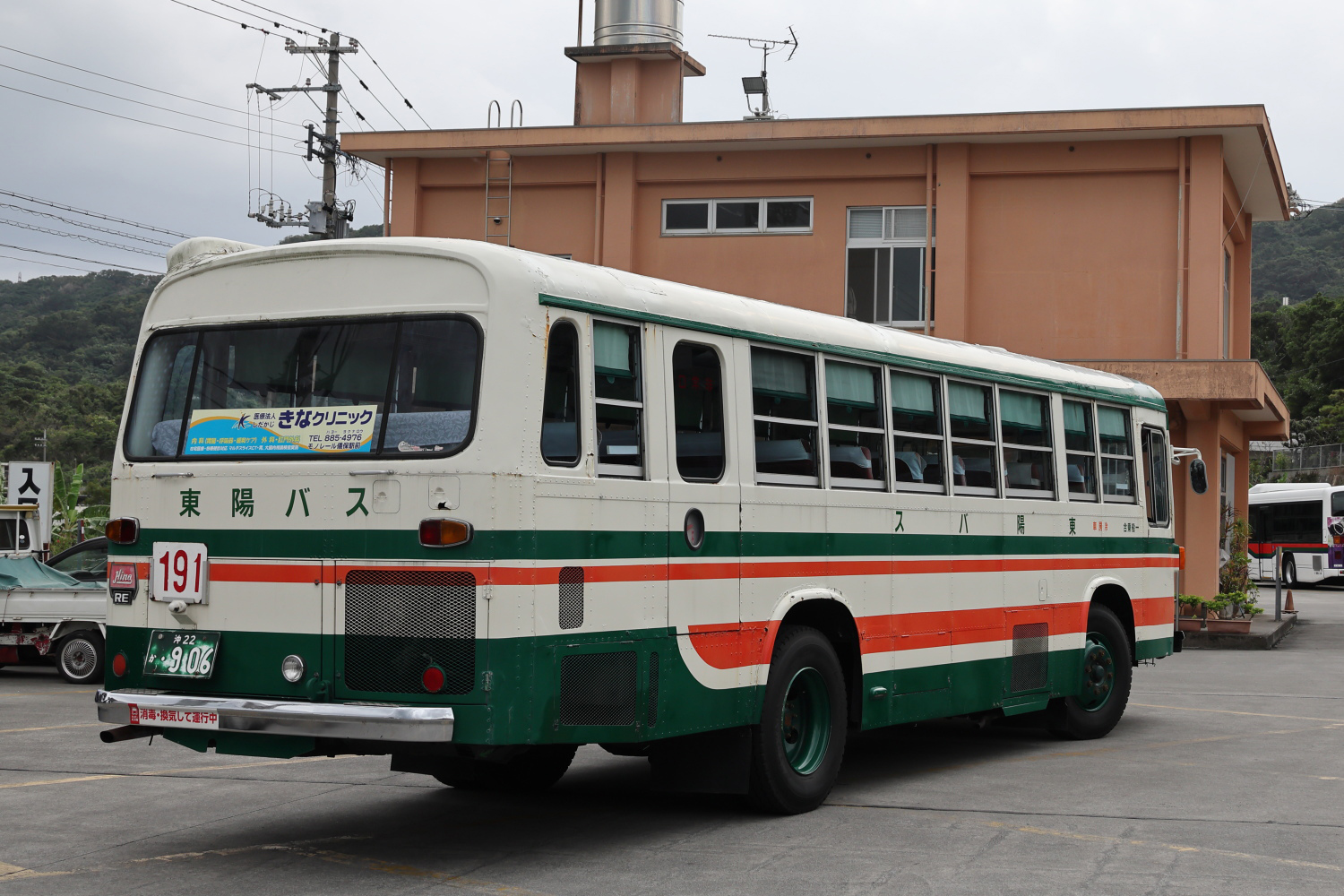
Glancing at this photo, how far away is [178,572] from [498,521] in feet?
6.17

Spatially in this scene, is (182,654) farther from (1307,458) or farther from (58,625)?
(1307,458)

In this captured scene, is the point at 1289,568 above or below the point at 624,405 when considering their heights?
below

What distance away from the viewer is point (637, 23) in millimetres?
28188

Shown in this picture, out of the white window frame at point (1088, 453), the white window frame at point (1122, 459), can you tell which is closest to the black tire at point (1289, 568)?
the white window frame at point (1122, 459)

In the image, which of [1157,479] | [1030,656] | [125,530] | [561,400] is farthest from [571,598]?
[1157,479]

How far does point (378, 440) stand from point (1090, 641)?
7.38 m

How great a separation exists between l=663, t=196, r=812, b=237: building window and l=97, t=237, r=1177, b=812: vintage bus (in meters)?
15.9

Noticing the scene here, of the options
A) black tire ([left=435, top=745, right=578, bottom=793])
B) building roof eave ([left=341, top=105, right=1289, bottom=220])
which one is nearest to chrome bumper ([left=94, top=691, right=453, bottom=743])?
black tire ([left=435, top=745, right=578, bottom=793])

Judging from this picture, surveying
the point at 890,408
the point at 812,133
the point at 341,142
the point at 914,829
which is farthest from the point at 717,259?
the point at 914,829

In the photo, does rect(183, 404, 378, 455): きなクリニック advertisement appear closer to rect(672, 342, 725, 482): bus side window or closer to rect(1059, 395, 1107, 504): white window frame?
rect(672, 342, 725, 482): bus side window

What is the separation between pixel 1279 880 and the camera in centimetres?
723

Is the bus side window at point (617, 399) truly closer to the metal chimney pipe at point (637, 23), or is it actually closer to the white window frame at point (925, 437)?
the white window frame at point (925, 437)

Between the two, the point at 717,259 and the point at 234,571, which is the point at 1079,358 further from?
the point at 234,571

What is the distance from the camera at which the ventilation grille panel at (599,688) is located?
734cm
